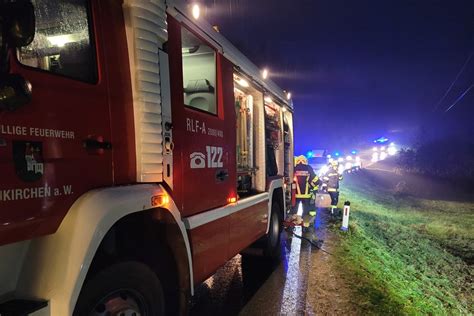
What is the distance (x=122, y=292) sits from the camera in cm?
240

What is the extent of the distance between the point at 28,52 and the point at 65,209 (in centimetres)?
85

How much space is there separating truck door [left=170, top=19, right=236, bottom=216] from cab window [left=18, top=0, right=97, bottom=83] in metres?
0.86

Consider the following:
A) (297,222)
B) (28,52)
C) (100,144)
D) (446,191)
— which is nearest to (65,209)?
(100,144)

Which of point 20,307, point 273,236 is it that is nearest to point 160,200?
point 20,307

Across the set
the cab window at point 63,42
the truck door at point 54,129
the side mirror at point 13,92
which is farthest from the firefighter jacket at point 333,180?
the side mirror at point 13,92

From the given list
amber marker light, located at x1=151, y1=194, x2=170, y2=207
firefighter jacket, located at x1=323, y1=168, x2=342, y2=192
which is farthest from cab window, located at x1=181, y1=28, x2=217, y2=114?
firefighter jacket, located at x1=323, y1=168, x2=342, y2=192

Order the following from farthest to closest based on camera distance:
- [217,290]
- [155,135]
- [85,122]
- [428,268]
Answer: [428,268]
[217,290]
[155,135]
[85,122]

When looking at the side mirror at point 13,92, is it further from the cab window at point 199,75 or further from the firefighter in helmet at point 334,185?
the firefighter in helmet at point 334,185

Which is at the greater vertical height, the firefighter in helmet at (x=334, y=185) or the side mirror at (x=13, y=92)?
the side mirror at (x=13, y=92)

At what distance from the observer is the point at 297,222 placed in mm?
7695

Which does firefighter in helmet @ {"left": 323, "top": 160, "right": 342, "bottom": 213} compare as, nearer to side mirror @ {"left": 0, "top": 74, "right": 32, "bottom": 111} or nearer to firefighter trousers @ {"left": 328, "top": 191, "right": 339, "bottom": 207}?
firefighter trousers @ {"left": 328, "top": 191, "right": 339, "bottom": 207}

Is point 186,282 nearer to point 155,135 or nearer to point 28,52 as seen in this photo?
point 155,135

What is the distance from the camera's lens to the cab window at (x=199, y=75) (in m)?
3.71

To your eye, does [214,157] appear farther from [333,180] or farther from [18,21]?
[333,180]
